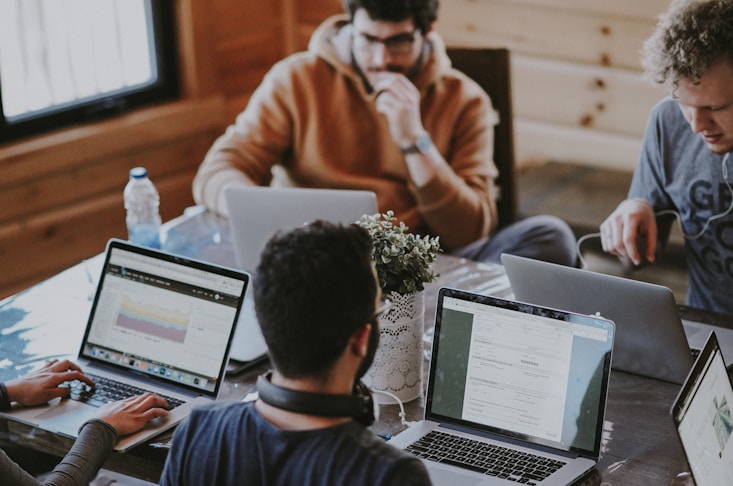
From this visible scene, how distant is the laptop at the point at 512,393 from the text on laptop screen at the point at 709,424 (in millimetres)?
148

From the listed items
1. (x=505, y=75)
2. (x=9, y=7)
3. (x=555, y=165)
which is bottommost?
(x=555, y=165)

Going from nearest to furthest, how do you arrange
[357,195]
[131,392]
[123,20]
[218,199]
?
[131,392] < [357,195] < [218,199] < [123,20]

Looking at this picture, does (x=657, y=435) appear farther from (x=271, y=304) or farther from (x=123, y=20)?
(x=123, y=20)

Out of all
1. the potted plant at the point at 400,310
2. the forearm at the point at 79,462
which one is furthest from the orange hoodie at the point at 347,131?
the forearm at the point at 79,462

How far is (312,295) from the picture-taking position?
1.28m

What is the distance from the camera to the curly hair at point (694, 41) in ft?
6.83

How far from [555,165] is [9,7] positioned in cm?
201

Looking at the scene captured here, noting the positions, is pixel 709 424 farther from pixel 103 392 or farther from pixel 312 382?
pixel 103 392

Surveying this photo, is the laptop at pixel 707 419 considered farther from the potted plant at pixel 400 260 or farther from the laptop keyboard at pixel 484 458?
the potted plant at pixel 400 260

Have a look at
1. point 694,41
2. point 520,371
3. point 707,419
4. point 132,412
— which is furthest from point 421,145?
point 707,419

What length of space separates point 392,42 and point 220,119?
1470mm

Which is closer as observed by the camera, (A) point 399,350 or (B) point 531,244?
(A) point 399,350

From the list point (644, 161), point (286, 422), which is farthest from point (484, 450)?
point (644, 161)

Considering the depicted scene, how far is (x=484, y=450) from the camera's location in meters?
1.74
